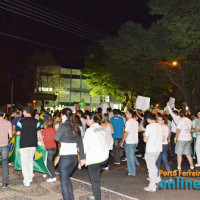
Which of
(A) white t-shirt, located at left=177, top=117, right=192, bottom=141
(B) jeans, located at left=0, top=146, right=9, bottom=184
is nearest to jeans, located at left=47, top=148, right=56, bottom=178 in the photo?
(B) jeans, located at left=0, top=146, right=9, bottom=184

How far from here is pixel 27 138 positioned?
6.88 metres

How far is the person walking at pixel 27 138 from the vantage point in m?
6.87

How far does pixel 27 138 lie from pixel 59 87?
3832 centimetres

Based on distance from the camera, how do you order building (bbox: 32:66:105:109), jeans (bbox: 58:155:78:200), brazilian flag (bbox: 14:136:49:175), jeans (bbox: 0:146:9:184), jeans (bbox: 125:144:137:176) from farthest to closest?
building (bbox: 32:66:105:109)
jeans (bbox: 125:144:137:176)
brazilian flag (bbox: 14:136:49:175)
jeans (bbox: 0:146:9:184)
jeans (bbox: 58:155:78:200)

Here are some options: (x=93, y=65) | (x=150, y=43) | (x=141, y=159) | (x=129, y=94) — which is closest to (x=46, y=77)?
(x=93, y=65)

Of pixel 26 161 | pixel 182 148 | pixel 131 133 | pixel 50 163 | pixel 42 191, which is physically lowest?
pixel 42 191

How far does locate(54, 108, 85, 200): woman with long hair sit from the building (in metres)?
32.9

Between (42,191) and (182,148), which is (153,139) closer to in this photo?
(182,148)

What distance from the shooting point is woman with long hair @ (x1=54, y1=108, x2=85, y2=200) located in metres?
5.18

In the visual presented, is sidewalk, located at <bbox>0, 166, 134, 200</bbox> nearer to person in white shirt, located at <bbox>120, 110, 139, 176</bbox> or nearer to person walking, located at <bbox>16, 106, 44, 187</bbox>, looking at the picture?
person walking, located at <bbox>16, 106, 44, 187</bbox>

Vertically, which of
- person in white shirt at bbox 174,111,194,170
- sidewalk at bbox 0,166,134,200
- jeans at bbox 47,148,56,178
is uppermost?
person in white shirt at bbox 174,111,194,170

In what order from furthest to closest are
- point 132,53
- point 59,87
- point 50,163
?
point 59,87
point 132,53
point 50,163

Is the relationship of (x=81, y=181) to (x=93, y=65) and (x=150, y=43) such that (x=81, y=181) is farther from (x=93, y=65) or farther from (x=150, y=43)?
(x=93, y=65)

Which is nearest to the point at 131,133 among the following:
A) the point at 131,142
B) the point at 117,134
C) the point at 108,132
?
the point at 131,142
